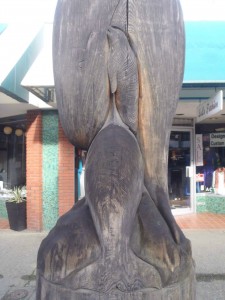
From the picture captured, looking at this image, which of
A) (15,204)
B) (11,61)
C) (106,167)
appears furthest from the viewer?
(15,204)

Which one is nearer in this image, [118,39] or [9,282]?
[118,39]

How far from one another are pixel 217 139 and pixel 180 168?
1.46 m

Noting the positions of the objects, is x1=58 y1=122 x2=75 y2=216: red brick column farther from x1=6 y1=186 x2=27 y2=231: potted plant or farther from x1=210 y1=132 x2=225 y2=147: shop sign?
x1=210 y1=132 x2=225 y2=147: shop sign

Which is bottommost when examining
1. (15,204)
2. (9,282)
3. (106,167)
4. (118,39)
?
(9,282)

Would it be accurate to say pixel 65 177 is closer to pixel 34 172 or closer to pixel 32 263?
pixel 34 172

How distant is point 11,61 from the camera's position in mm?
5672

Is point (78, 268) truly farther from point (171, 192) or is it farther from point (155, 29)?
point (171, 192)

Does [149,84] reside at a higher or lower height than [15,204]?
higher

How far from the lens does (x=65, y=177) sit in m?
7.41

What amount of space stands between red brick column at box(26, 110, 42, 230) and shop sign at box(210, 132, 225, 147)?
4869 mm

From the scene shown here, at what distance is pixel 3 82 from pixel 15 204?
10.4 feet

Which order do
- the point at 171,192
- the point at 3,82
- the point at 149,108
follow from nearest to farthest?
the point at 149,108, the point at 3,82, the point at 171,192

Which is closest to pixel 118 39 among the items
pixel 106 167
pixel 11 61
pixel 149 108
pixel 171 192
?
pixel 149 108

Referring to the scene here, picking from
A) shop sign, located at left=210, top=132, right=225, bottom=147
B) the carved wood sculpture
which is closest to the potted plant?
shop sign, located at left=210, top=132, right=225, bottom=147
